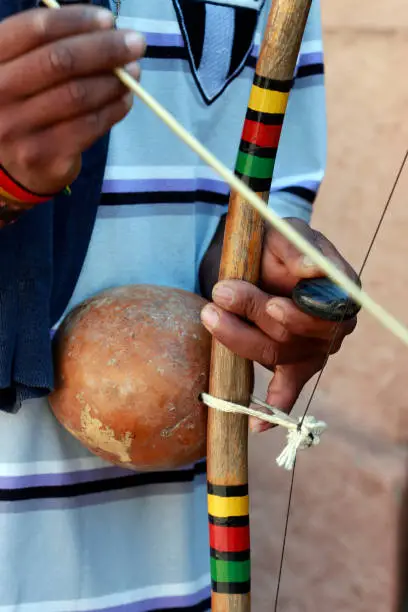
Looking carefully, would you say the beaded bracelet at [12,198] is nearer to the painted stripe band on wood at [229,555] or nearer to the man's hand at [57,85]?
the man's hand at [57,85]

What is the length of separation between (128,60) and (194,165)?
300mm

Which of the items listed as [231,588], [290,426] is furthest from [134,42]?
[231,588]

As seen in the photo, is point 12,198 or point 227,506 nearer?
point 12,198

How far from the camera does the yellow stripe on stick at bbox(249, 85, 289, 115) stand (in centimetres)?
60

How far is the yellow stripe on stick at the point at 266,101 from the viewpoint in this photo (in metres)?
0.60

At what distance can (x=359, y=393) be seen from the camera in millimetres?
1705

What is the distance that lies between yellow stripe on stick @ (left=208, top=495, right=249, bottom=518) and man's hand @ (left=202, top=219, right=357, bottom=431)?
0.11m

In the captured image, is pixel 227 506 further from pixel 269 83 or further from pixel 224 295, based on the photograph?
pixel 269 83

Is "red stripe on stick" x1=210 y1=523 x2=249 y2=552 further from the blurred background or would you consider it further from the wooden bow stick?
the blurred background

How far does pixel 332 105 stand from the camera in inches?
67.9

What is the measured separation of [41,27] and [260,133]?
0.61ft

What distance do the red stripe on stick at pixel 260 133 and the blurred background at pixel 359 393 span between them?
3.44 ft

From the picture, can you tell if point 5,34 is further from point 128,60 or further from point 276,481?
point 276,481

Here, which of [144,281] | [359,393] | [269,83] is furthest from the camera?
[359,393]
